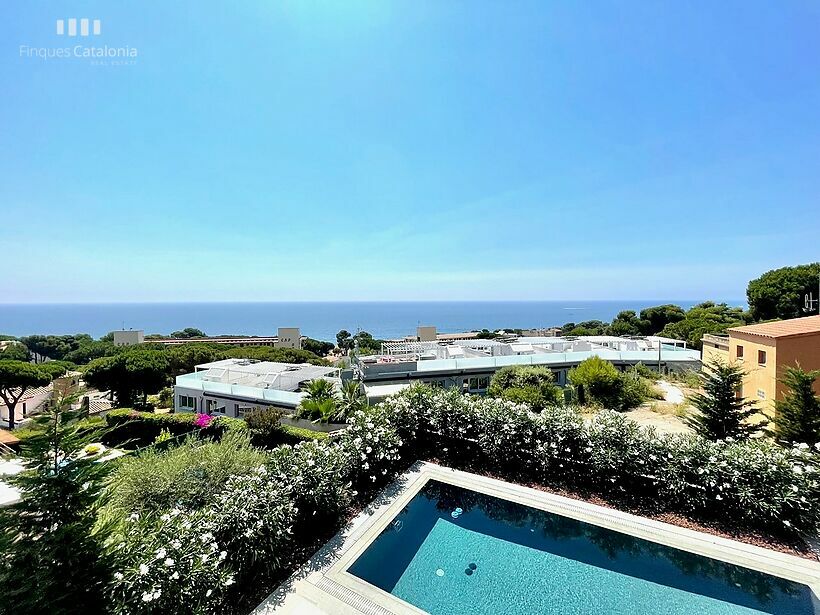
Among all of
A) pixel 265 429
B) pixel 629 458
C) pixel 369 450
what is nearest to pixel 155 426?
pixel 265 429

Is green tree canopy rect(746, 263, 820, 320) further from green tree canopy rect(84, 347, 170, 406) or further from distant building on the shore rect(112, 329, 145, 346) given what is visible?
distant building on the shore rect(112, 329, 145, 346)

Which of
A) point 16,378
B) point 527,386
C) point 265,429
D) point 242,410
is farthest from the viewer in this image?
point 16,378

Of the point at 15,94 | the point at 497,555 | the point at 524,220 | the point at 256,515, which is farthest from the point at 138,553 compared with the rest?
the point at 524,220

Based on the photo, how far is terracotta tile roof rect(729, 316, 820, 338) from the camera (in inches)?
345

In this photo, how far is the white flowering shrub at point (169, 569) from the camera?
9.64ft

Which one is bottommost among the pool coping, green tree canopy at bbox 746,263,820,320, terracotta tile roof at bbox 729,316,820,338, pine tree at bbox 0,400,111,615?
the pool coping

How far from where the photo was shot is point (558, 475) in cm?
624

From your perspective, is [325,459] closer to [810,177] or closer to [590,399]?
[590,399]

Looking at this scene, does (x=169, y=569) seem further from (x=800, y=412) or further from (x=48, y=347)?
(x=48, y=347)

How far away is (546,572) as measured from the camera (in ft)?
14.3

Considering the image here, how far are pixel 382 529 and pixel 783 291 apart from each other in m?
35.6

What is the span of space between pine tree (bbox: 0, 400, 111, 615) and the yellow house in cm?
1179

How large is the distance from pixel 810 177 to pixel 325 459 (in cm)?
1818

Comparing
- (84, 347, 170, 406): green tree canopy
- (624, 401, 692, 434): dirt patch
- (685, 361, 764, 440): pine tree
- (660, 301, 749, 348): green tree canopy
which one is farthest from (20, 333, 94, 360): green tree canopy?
(660, 301, 749, 348): green tree canopy
